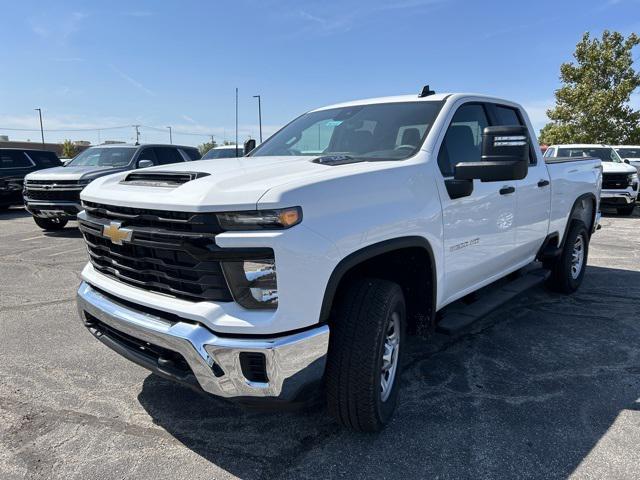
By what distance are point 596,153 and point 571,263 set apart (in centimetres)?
1023

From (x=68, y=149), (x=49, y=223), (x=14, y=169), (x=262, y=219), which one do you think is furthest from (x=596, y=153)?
(x=68, y=149)

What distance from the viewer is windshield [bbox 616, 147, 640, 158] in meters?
16.8

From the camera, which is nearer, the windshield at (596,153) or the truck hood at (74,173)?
the truck hood at (74,173)

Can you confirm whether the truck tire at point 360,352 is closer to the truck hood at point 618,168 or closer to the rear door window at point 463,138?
the rear door window at point 463,138

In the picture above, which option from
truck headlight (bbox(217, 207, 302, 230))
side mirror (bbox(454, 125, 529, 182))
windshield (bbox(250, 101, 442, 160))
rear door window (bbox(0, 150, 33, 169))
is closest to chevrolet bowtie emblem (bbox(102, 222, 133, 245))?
truck headlight (bbox(217, 207, 302, 230))

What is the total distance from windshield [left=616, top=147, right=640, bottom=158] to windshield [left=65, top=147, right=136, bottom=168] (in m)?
15.9

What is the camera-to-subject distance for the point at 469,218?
3.26 meters

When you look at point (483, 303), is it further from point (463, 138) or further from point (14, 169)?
point (14, 169)

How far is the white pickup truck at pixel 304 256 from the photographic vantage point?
215 cm

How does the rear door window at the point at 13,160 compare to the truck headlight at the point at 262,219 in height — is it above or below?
below

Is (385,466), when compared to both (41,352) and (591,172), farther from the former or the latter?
(591,172)

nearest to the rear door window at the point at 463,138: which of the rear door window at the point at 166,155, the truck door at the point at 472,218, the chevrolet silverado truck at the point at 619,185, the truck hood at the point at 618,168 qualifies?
the truck door at the point at 472,218

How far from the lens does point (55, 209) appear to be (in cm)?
923

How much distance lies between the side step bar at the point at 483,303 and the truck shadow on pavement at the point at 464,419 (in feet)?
1.28
